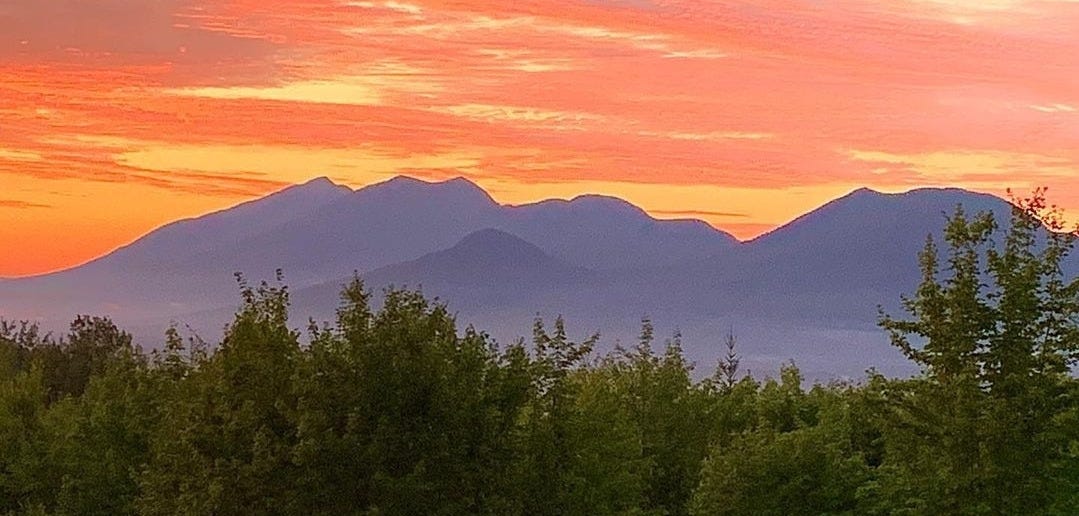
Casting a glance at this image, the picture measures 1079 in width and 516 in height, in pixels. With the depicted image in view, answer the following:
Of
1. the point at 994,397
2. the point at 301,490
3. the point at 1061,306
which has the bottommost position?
the point at 301,490

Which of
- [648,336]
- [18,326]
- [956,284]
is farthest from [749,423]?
[18,326]

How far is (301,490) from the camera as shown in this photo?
102ft

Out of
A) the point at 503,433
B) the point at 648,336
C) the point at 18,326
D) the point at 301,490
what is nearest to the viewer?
the point at 301,490

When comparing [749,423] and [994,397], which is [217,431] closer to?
[994,397]

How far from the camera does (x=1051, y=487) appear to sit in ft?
105

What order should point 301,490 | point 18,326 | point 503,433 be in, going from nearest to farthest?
point 301,490
point 503,433
point 18,326

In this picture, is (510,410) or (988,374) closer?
(988,374)

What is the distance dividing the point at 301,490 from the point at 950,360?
14.2 m

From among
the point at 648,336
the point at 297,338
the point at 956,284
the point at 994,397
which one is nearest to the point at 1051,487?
the point at 994,397

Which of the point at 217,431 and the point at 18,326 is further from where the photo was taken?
the point at 18,326

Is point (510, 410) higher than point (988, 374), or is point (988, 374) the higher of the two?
point (988, 374)

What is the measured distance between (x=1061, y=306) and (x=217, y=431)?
18519mm

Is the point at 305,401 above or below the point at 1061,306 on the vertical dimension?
below

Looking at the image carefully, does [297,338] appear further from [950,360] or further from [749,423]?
[749,423]
